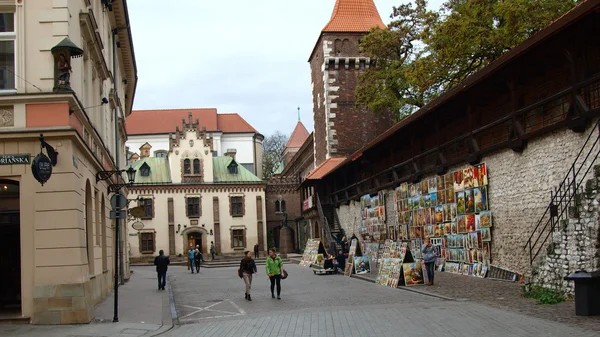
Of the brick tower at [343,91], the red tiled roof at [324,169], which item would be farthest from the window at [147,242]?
the red tiled roof at [324,169]

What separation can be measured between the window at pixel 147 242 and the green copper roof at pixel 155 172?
4.94m

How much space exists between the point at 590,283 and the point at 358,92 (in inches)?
1241

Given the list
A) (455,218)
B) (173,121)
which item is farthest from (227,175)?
(455,218)

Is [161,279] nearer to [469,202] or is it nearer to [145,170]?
[469,202]

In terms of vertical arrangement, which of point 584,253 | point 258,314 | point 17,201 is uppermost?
point 17,201

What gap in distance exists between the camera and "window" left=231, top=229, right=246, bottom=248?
219 ft

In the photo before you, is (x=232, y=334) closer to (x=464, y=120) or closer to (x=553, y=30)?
(x=553, y=30)

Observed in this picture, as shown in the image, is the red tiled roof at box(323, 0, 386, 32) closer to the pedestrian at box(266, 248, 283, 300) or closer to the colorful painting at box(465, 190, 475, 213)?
the colorful painting at box(465, 190, 475, 213)

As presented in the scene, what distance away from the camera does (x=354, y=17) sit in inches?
2271

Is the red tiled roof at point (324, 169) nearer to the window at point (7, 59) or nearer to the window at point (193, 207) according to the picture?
the window at point (193, 207)

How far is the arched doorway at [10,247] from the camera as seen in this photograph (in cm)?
1483

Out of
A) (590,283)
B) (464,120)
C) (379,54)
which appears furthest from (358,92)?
(590,283)

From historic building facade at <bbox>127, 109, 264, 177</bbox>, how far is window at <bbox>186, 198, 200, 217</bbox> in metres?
26.2

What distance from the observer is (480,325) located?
493 inches
